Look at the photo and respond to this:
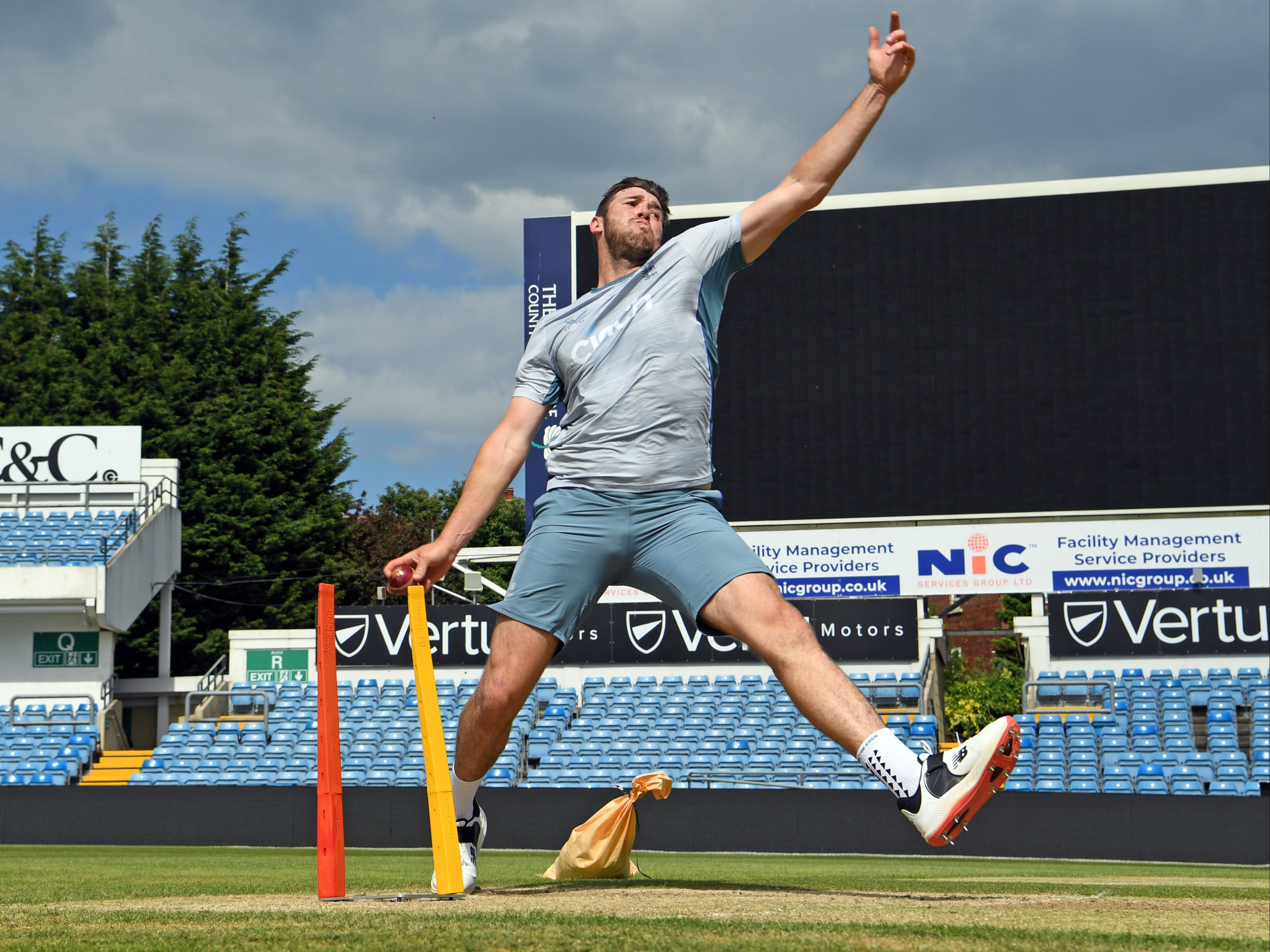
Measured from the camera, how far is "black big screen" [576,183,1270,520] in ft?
78.7

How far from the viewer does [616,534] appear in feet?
13.7

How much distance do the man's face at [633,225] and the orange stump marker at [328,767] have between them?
4.88 feet

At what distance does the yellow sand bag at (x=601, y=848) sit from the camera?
20.7 ft

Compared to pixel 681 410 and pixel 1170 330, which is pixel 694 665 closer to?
pixel 1170 330

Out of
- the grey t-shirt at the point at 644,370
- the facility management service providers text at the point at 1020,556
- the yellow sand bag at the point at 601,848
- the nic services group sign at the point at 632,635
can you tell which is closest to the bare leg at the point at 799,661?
the grey t-shirt at the point at 644,370

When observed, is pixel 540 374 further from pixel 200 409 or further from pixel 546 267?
pixel 200 409

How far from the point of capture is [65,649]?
2698 cm

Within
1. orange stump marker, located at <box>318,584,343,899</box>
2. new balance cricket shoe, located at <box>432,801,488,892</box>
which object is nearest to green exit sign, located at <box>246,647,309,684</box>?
new balance cricket shoe, located at <box>432,801,488,892</box>

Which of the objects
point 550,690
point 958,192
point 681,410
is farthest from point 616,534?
point 958,192

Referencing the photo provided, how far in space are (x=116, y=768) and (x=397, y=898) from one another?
2143cm

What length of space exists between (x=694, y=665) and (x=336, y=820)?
21.4m

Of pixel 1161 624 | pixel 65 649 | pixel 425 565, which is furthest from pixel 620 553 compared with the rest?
pixel 65 649

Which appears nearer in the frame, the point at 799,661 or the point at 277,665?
the point at 799,661

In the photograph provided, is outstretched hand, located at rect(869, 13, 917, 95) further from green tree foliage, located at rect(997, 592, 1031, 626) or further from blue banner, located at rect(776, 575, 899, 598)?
green tree foliage, located at rect(997, 592, 1031, 626)
